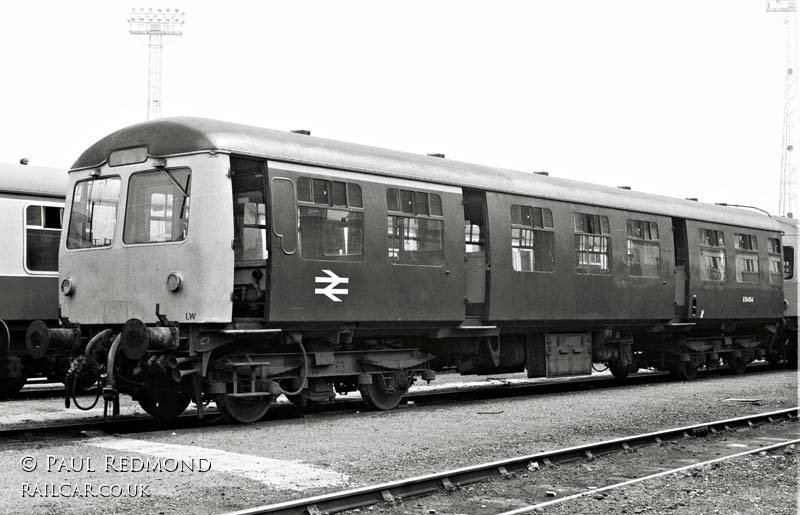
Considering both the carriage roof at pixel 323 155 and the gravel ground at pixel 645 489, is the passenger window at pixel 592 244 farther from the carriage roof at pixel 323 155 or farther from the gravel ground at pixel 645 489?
the gravel ground at pixel 645 489

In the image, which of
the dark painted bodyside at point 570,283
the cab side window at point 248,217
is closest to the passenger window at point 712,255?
the dark painted bodyside at point 570,283

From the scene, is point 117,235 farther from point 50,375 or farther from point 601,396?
point 601,396

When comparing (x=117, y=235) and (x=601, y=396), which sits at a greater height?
(x=117, y=235)

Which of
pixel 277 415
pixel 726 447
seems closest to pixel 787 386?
pixel 726 447

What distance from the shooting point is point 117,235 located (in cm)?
1233

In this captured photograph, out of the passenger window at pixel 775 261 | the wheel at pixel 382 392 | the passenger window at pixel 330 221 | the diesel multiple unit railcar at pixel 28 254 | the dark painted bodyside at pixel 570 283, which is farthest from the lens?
the passenger window at pixel 775 261

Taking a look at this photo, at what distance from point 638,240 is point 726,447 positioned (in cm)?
777

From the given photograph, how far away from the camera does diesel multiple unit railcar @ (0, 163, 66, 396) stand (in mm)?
15047

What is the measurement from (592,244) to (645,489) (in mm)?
9245

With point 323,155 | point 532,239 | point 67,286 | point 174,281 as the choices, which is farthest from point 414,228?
point 67,286

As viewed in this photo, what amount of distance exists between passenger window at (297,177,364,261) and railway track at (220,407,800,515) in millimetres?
4084

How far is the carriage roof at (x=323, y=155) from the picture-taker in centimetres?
1195

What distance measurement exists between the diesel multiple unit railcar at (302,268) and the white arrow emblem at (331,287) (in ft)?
0.07

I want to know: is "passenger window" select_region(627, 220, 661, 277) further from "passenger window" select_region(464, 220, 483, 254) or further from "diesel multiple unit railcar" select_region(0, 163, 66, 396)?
"diesel multiple unit railcar" select_region(0, 163, 66, 396)
